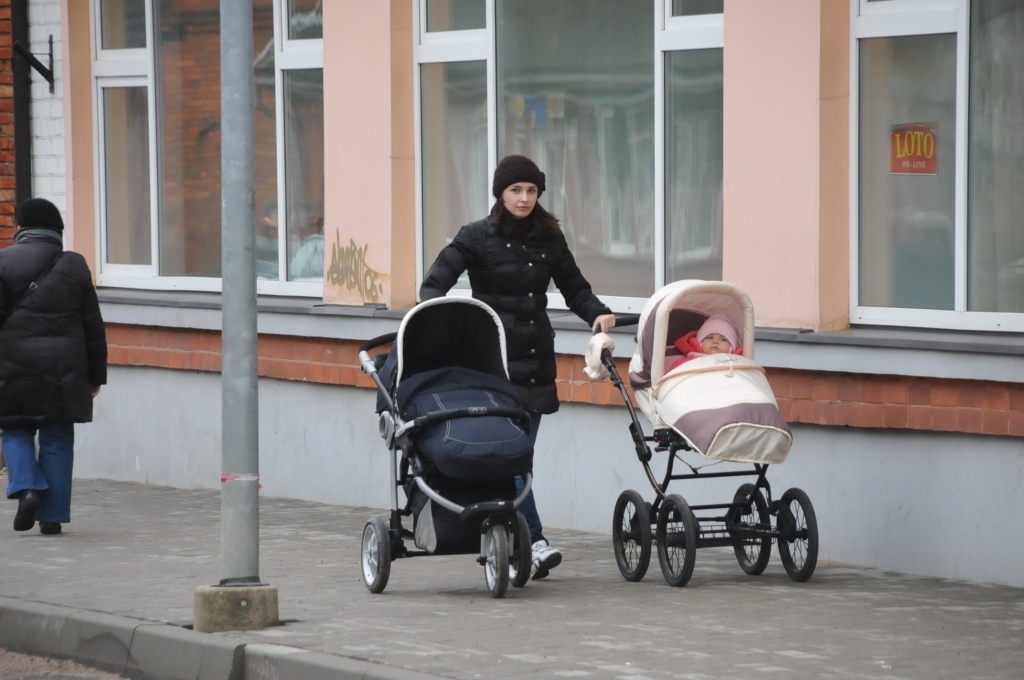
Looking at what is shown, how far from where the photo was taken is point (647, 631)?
662cm

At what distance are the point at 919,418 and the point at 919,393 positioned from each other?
12 centimetres

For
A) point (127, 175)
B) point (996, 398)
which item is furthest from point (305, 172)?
point (996, 398)

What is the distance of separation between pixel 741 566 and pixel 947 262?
1.86 m

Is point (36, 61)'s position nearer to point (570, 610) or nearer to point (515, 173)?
point (515, 173)

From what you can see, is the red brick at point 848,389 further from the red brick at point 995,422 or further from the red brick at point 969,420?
the red brick at point 995,422

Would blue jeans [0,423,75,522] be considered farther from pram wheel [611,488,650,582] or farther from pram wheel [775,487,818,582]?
pram wheel [775,487,818,582]

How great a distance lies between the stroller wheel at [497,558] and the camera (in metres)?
7.32

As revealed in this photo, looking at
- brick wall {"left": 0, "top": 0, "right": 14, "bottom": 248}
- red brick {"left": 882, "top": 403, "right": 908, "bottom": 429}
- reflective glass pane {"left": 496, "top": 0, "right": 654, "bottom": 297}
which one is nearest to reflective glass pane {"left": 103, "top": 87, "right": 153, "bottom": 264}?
brick wall {"left": 0, "top": 0, "right": 14, "bottom": 248}

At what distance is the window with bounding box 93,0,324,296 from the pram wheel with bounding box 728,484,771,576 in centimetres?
442

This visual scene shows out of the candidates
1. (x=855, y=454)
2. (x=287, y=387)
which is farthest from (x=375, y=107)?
(x=855, y=454)

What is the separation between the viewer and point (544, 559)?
781cm

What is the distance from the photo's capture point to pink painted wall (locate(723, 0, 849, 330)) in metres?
8.72

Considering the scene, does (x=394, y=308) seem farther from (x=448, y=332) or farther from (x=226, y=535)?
(x=226, y=535)

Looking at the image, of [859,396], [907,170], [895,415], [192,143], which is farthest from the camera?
[192,143]
